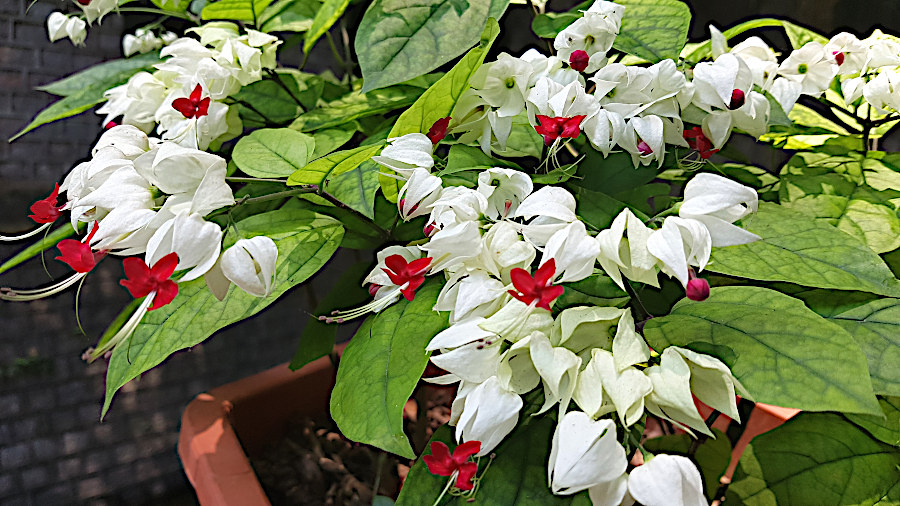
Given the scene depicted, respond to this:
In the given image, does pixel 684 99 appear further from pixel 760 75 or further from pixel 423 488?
pixel 423 488

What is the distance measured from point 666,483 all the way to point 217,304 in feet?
1.00

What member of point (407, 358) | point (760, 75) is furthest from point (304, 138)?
point (760, 75)

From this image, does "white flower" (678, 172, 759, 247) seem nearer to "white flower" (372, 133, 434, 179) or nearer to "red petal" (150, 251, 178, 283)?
"white flower" (372, 133, 434, 179)

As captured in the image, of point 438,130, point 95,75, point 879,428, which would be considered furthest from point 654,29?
point 95,75

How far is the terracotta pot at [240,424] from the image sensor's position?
0.65m

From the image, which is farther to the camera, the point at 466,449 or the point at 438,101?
the point at 438,101

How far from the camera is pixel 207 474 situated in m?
0.66

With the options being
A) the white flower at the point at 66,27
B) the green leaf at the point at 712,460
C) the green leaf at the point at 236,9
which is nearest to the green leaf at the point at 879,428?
the green leaf at the point at 712,460

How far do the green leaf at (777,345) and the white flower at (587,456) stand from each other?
0.27ft

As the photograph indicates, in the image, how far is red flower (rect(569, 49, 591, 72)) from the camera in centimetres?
41

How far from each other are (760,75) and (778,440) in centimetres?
26

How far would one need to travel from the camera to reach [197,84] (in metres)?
0.47

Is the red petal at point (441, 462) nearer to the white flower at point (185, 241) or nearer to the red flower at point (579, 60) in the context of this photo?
the white flower at point (185, 241)

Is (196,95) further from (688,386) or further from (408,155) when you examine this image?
(688,386)
